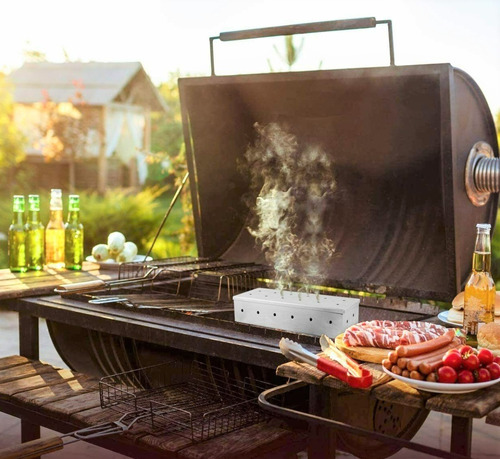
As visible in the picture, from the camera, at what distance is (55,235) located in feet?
12.9

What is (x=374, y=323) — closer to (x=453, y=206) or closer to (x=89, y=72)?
(x=453, y=206)

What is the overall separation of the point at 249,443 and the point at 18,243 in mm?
2008

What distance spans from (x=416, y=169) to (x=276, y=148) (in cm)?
72

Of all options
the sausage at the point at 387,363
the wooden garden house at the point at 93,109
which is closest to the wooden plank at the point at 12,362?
the sausage at the point at 387,363

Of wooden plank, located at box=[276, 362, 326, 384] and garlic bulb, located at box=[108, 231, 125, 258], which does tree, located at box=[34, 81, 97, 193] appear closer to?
garlic bulb, located at box=[108, 231, 125, 258]

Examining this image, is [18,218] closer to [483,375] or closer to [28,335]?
[28,335]

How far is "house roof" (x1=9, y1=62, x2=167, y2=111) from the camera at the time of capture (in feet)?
59.8

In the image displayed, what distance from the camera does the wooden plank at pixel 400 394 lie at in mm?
1729

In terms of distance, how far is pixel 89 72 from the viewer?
19.2 meters

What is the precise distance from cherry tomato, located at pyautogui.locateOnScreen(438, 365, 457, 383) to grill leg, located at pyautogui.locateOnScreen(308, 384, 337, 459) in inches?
Result: 14.5

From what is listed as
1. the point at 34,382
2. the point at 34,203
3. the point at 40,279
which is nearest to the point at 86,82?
the point at 34,203

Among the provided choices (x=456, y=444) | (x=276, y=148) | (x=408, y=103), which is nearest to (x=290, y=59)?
(x=276, y=148)

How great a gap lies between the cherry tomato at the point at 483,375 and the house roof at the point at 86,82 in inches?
652

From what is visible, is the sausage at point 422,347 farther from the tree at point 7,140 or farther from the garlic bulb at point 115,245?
the tree at point 7,140
